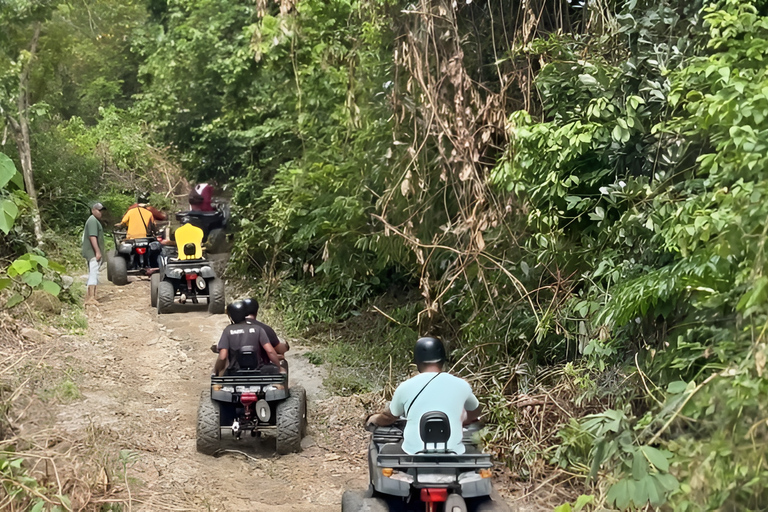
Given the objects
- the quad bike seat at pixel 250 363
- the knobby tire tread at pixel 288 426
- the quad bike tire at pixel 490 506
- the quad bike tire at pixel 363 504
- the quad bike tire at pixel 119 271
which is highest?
the quad bike tire at pixel 490 506

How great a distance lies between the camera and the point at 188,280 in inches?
508

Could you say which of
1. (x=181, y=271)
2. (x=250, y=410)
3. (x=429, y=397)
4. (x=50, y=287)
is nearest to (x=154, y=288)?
(x=181, y=271)

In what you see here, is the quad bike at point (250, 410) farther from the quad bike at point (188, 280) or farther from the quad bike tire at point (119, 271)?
the quad bike tire at point (119, 271)

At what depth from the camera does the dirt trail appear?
6.61 meters

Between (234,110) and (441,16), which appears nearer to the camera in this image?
(441,16)

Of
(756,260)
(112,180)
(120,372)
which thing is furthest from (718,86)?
(112,180)

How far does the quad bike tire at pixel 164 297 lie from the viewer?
496 inches

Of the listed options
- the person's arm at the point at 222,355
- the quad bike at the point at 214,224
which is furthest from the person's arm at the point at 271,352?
the quad bike at the point at 214,224

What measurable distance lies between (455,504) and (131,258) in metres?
11.8

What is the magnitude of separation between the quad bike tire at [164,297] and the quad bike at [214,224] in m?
3.94

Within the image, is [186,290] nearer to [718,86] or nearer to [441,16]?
[441,16]

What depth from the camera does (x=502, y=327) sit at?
25.6ft

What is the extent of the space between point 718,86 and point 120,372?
7.47 meters

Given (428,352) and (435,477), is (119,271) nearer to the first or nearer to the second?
(428,352)
